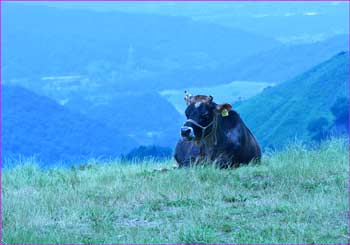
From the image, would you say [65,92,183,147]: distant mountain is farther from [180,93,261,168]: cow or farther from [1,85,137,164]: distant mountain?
[180,93,261,168]: cow

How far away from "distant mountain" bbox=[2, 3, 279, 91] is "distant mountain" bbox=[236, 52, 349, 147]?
159 inches

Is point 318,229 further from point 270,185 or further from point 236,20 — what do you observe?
point 236,20

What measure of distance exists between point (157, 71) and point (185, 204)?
14.9m

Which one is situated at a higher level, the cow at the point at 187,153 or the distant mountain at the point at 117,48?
the distant mountain at the point at 117,48

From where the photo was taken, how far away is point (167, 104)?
2008 cm

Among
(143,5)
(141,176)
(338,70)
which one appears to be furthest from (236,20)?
(141,176)

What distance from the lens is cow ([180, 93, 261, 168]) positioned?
1107cm

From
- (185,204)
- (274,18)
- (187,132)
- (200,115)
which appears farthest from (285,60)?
(185,204)

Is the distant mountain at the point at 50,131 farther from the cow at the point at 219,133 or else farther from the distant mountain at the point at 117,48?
the cow at the point at 219,133

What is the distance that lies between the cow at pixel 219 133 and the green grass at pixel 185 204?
546 mm

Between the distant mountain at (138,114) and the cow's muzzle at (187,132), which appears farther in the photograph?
the distant mountain at (138,114)

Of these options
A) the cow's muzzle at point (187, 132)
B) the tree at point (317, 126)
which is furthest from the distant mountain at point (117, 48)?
the cow's muzzle at point (187, 132)

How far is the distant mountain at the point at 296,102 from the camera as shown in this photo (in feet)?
54.9

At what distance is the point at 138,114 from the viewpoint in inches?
797
